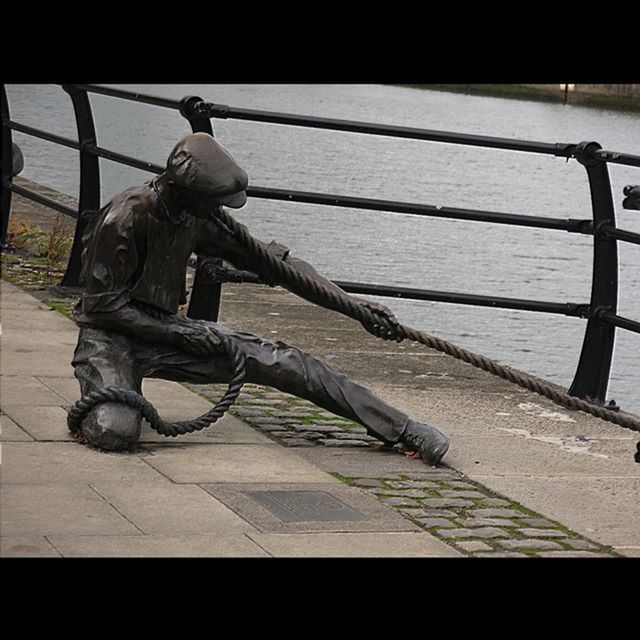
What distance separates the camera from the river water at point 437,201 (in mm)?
9641

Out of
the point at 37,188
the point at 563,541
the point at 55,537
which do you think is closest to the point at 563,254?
the point at 37,188

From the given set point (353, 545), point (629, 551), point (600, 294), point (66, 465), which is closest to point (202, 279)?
point (600, 294)

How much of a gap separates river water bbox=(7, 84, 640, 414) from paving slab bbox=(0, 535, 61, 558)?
14.6 ft

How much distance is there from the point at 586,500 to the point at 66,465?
188cm

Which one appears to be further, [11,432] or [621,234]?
[621,234]

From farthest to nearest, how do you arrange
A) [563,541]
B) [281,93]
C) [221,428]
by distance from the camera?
[281,93], [221,428], [563,541]

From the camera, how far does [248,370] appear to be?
5.42m

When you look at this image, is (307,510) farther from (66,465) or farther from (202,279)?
(202,279)

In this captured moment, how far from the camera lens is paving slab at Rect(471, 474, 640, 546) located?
450 centimetres

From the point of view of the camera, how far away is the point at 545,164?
2227 centimetres

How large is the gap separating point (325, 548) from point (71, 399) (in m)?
2.08

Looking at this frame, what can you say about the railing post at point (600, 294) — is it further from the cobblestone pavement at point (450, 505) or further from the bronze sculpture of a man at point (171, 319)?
the bronze sculpture of a man at point (171, 319)

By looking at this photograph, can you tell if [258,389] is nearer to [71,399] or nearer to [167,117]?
[71,399]

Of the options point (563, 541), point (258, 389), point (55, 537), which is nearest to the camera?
point (55, 537)
